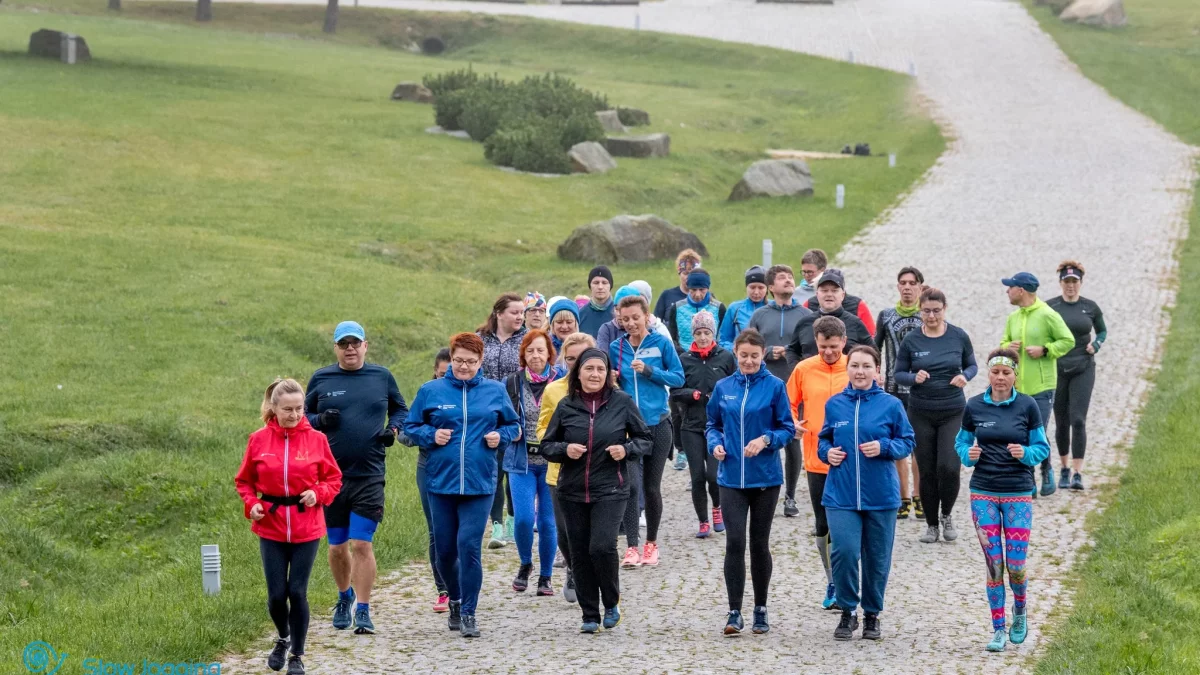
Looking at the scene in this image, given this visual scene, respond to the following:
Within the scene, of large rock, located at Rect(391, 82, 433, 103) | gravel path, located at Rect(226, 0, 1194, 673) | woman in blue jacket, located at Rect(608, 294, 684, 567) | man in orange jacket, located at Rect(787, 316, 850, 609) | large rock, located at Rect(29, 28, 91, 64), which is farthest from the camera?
large rock, located at Rect(391, 82, 433, 103)

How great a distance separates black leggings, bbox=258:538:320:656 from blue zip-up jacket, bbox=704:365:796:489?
2.88m

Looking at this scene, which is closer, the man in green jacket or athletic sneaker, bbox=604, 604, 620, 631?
athletic sneaker, bbox=604, 604, 620, 631

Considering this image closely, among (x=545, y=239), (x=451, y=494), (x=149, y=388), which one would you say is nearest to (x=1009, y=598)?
(x=451, y=494)

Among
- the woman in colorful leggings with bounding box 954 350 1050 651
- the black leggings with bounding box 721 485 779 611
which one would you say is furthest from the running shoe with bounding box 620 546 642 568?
the woman in colorful leggings with bounding box 954 350 1050 651

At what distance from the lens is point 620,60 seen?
6225cm

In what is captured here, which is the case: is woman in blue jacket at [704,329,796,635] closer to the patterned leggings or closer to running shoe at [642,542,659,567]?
the patterned leggings

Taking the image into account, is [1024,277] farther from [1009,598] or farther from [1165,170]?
[1165,170]

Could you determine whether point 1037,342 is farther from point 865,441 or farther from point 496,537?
point 496,537

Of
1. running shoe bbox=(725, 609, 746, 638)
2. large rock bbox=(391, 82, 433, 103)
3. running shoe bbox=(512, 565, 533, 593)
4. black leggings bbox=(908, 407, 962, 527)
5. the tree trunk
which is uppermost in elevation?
the tree trunk

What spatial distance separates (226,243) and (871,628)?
18378 mm

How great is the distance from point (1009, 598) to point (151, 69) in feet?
129

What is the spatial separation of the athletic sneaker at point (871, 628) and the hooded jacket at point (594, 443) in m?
1.85

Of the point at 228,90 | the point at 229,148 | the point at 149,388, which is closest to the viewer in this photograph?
the point at 149,388

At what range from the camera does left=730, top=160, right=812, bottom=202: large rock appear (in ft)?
112
